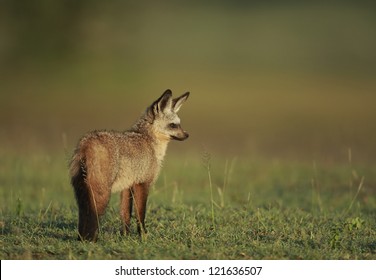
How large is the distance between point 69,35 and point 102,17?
2.78m

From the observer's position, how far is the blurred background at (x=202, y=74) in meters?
24.5

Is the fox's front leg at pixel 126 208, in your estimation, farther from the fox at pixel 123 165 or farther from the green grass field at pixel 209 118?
the green grass field at pixel 209 118

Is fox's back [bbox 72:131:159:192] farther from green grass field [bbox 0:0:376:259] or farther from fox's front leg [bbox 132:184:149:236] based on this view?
green grass field [bbox 0:0:376:259]

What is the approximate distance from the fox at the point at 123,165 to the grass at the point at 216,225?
12.2 inches

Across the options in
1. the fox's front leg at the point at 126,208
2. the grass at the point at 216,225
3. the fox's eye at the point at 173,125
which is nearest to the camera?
the grass at the point at 216,225

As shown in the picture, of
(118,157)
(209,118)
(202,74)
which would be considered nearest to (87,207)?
(118,157)

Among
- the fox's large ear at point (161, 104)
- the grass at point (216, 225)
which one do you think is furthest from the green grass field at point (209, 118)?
the fox's large ear at point (161, 104)

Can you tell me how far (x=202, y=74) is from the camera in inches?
1682

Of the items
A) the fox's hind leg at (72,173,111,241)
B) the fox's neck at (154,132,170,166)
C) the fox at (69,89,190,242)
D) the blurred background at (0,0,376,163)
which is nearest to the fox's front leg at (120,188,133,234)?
the fox at (69,89,190,242)

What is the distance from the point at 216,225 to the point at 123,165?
1.51 metres

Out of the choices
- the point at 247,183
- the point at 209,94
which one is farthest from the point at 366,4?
the point at 247,183

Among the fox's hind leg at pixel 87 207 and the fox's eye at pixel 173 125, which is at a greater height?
the fox's eye at pixel 173 125

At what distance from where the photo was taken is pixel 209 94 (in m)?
37.0

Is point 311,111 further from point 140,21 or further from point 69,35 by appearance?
point 140,21
